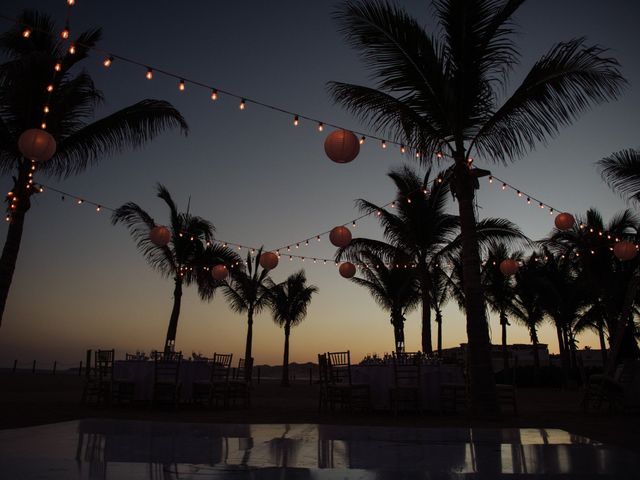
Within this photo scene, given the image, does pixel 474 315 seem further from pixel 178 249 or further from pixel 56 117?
pixel 178 249

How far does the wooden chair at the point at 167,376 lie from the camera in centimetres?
935

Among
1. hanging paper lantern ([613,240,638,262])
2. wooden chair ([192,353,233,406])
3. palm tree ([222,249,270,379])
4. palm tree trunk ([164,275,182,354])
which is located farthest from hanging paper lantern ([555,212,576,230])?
palm tree ([222,249,270,379])

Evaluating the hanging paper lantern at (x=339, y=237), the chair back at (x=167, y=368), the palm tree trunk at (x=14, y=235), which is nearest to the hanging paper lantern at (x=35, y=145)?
the palm tree trunk at (x=14, y=235)

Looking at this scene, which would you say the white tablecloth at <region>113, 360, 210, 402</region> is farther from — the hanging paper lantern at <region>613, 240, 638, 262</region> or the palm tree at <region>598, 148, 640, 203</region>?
the palm tree at <region>598, 148, 640, 203</region>

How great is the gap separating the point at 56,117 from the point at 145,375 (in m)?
5.48

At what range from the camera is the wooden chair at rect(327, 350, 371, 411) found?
9.23 metres

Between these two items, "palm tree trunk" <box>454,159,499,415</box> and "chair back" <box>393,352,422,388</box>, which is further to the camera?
"chair back" <box>393,352,422,388</box>

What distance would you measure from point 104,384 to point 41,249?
1109 centimetres

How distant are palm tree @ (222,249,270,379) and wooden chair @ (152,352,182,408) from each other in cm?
1071

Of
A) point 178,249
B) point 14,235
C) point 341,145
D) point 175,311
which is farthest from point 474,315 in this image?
point 178,249

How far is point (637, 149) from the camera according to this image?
12.5 m

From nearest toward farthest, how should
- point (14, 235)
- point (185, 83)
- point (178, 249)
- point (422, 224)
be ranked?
point (185, 83), point (14, 235), point (422, 224), point (178, 249)

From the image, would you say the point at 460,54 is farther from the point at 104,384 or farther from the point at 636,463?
the point at 104,384

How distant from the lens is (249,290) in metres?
21.8
